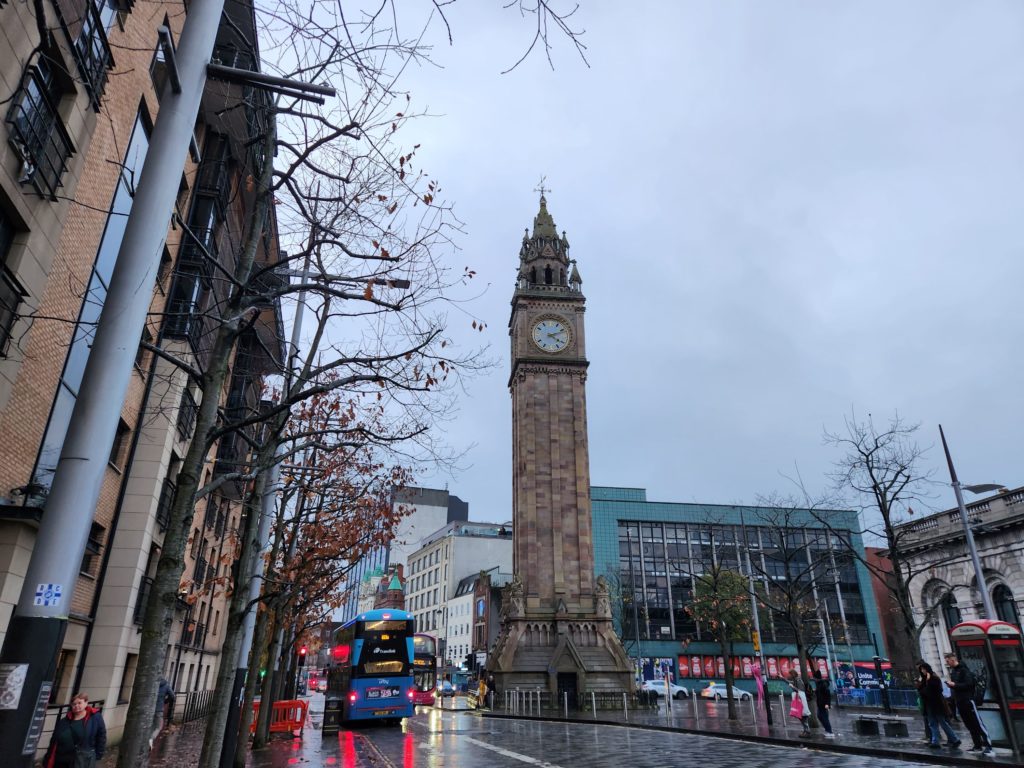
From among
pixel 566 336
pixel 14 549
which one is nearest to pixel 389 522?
pixel 14 549

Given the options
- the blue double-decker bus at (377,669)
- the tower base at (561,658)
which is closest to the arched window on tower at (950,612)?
the tower base at (561,658)

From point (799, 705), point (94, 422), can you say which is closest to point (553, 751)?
point (799, 705)

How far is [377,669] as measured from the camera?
89.9 ft

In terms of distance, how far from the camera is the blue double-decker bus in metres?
27.2

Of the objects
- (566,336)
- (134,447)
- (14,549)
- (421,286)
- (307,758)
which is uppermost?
(566,336)

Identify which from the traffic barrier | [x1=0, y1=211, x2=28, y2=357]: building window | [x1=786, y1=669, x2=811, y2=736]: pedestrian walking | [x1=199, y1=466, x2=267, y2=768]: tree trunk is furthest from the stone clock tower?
[x1=0, y1=211, x2=28, y2=357]: building window

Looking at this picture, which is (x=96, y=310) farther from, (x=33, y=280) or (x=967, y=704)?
(x=967, y=704)

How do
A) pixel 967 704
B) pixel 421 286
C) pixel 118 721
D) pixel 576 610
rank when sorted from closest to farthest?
1. pixel 421 286
2. pixel 967 704
3. pixel 118 721
4. pixel 576 610

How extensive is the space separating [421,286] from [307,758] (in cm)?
1401

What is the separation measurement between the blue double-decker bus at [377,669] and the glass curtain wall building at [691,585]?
4946 centimetres

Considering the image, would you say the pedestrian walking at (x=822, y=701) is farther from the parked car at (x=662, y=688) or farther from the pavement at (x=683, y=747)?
the parked car at (x=662, y=688)

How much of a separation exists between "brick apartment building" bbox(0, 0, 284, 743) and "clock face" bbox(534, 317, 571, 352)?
32772 millimetres

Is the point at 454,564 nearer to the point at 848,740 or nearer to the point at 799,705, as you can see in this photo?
the point at 799,705

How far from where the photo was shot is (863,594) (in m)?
83.6
